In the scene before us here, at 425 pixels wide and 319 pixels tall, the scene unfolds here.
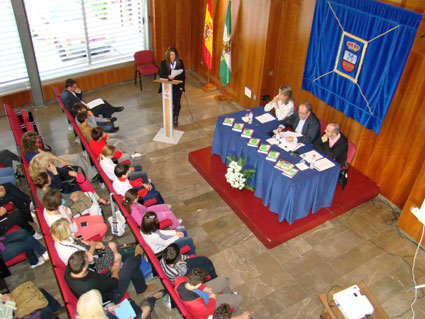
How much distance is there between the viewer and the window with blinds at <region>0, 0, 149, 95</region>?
316 inches

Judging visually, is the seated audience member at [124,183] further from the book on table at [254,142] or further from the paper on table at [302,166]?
the paper on table at [302,166]

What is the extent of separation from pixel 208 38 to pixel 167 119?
97.1 inches

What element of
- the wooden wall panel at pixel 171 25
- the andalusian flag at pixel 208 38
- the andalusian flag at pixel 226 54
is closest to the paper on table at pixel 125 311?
the andalusian flag at pixel 226 54

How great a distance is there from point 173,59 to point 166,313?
4687 millimetres

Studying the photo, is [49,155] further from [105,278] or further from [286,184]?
[286,184]

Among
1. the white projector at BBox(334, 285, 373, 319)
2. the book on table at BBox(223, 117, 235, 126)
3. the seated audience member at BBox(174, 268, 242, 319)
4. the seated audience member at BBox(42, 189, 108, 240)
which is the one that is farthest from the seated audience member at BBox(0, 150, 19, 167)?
the white projector at BBox(334, 285, 373, 319)

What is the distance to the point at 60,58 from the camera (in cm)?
862

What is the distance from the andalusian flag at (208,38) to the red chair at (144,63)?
129 centimetres

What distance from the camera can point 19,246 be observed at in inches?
185

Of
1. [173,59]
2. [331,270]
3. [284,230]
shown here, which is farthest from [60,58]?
[331,270]

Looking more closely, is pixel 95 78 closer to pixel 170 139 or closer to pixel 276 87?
pixel 170 139

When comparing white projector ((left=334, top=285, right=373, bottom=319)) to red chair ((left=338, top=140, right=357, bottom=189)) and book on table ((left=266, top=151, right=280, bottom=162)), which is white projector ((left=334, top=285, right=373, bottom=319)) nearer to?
book on table ((left=266, top=151, right=280, bottom=162))

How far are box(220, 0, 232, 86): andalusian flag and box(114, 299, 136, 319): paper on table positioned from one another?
229 inches

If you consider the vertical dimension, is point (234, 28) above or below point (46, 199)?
above
